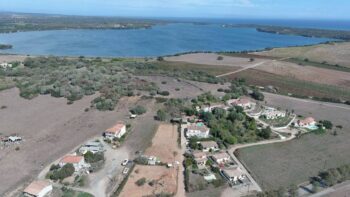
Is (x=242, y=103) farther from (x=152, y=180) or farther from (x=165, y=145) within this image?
(x=152, y=180)

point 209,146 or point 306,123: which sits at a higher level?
point 306,123

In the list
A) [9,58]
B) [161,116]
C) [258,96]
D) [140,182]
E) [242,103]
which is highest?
[242,103]

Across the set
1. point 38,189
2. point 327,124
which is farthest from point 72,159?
point 327,124

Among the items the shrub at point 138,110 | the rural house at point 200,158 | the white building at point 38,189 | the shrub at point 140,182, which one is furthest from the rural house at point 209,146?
the white building at point 38,189

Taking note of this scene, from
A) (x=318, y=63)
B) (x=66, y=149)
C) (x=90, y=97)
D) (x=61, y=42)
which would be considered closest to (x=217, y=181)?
(x=66, y=149)

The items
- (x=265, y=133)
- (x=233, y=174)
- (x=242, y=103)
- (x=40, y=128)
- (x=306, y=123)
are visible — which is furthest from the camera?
(x=242, y=103)

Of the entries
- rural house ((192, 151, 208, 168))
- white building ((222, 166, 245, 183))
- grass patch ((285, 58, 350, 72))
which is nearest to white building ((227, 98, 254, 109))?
→ rural house ((192, 151, 208, 168))
